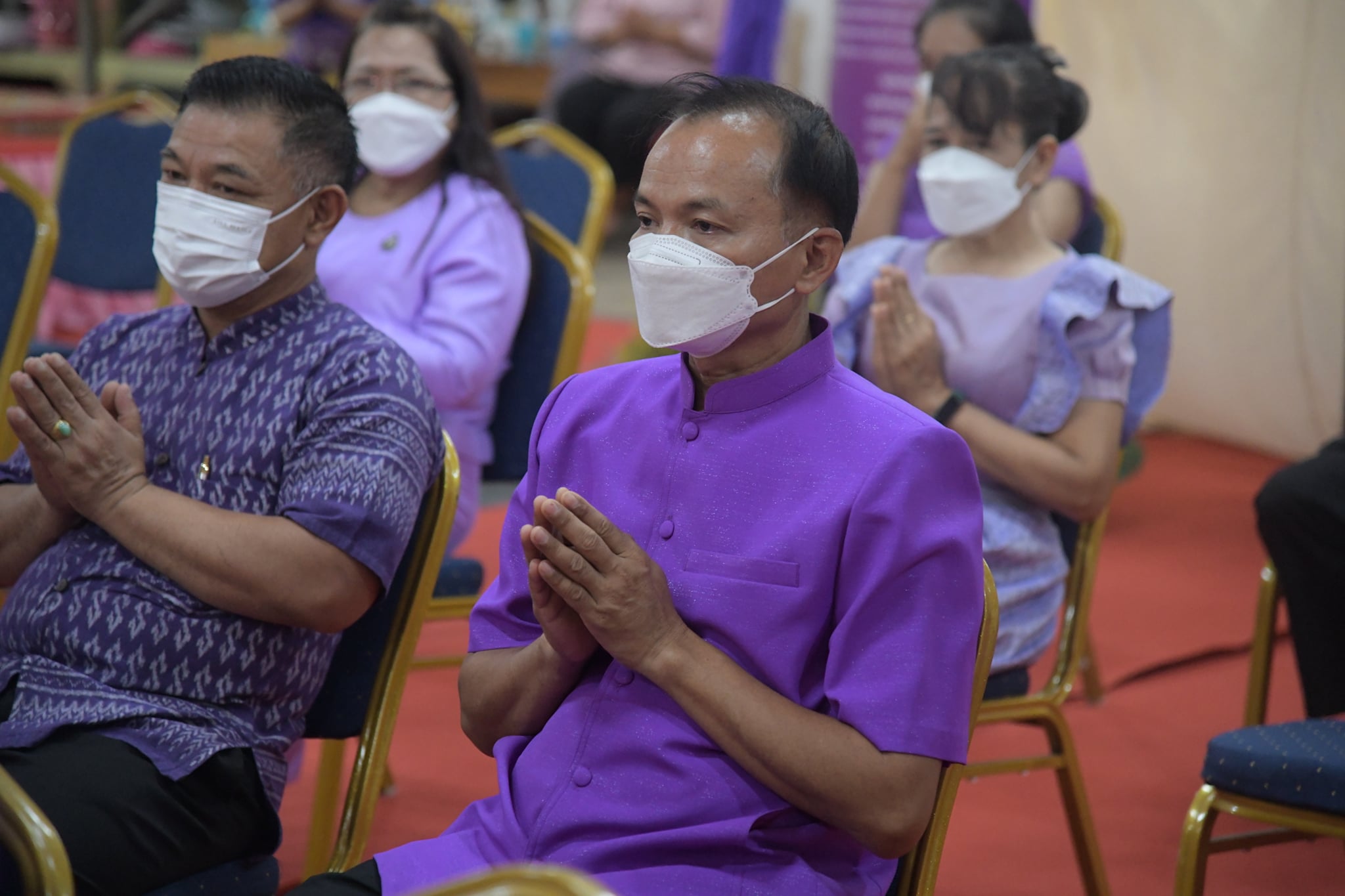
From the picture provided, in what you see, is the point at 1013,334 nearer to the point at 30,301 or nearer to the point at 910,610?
the point at 910,610

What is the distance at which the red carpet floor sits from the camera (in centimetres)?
258

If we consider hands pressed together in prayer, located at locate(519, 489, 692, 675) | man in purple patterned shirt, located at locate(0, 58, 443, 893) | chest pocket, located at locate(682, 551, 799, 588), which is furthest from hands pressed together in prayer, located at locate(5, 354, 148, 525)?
chest pocket, located at locate(682, 551, 799, 588)

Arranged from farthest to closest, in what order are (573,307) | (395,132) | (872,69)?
1. (872,69)
2. (395,132)
3. (573,307)

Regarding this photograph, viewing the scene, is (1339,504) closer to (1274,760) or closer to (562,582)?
(1274,760)

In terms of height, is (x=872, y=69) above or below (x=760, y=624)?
below

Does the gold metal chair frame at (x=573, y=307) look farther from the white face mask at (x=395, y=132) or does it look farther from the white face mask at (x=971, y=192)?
the white face mask at (x=971, y=192)

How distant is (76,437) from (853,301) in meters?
1.33

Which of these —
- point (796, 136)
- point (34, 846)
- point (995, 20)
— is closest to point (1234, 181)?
point (995, 20)

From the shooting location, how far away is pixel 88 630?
5.54ft

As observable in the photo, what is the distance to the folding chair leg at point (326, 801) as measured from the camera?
2.27 m

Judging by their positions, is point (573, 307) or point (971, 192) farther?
point (573, 307)

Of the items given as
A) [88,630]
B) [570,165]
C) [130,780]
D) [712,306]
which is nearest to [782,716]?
[712,306]

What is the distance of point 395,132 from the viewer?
2.79 meters

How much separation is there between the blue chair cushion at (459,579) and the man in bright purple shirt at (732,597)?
923 mm
